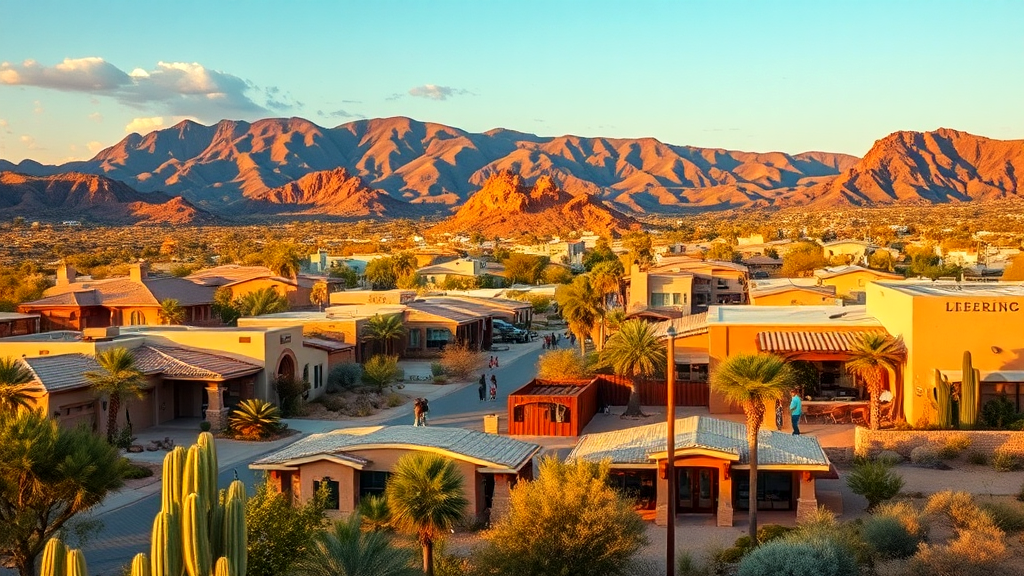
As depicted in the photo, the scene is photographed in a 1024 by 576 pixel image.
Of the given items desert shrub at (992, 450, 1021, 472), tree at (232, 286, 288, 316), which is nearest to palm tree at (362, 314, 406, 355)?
tree at (232, 286, 288, 316)

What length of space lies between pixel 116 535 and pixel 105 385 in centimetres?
896

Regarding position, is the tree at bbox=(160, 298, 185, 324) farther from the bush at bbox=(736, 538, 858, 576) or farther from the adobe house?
the bush at bbox=(736, 538, 858, 576)

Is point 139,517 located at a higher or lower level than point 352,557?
lower

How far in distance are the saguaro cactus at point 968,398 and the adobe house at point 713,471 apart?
21.7 ft

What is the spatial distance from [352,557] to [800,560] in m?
6.48

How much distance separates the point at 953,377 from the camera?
2816 cm

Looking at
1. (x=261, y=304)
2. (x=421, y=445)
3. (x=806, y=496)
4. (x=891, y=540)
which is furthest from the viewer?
(x=261, y=304)

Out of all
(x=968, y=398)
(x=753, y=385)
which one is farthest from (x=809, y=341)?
(x=753, y=385)

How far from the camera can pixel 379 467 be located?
70.4 ft

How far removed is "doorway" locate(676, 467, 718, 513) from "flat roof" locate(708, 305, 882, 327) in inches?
456

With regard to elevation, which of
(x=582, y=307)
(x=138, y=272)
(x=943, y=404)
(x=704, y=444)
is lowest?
(x=943, y=404)

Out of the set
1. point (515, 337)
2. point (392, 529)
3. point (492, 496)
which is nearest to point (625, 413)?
point (492, 496)

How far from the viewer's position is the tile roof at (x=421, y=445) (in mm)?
21078

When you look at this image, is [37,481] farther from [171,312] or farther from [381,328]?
[171,312]
